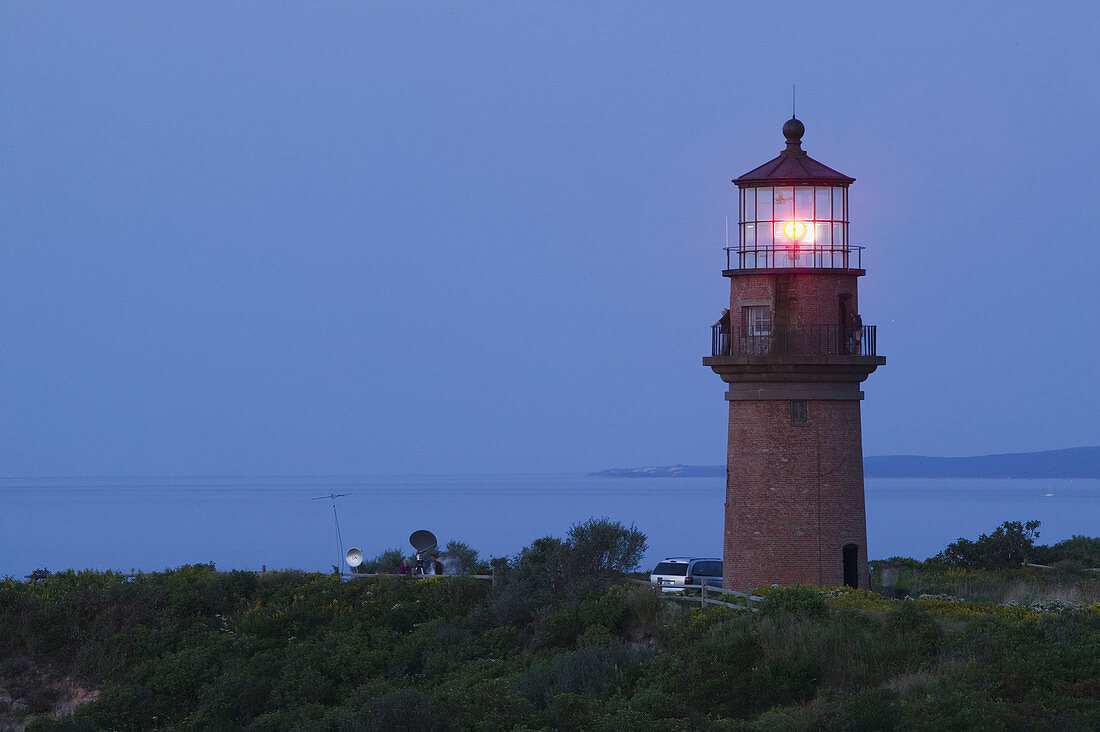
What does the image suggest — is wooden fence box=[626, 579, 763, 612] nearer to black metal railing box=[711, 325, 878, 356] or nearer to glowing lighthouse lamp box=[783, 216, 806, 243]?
black metal railing box=[711, 325, 878, 356]

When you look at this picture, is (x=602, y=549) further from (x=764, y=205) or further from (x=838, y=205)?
(x=838, y=205)

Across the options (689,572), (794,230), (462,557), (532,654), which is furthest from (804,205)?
(462,557)

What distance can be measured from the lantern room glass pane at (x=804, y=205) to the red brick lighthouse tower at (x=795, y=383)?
20 millimetres

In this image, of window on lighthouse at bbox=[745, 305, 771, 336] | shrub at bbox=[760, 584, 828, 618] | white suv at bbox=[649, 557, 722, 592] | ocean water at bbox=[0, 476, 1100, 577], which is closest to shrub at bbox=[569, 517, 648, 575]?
white suv at bbox=[649, 557, 722, 592]

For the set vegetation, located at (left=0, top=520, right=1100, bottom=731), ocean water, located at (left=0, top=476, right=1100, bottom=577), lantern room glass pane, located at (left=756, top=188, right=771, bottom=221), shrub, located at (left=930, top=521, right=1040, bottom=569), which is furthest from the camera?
ocean water, located at (left=0, top=476, right=1100, bottom=577)

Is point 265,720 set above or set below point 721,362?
below

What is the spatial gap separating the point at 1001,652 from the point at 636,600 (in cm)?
720

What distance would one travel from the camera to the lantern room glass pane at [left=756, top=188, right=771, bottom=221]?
92.5 ft

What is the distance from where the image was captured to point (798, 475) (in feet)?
90.5

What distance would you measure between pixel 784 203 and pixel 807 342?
2.77 m

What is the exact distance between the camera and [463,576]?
95.9ft

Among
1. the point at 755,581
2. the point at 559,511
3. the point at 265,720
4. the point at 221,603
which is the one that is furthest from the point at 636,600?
Result: the point at 559,511

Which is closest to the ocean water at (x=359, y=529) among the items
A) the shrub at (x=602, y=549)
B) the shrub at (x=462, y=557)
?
the shrub at (x=462, y=557)

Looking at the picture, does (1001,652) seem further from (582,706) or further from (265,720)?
(265,720)
